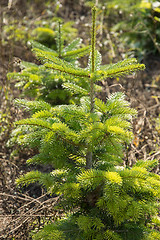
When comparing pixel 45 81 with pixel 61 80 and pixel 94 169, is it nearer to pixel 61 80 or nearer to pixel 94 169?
pixel 61 80

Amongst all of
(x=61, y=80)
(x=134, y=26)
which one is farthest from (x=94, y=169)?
(x=134, y=26)

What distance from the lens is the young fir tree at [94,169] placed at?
4.30ft

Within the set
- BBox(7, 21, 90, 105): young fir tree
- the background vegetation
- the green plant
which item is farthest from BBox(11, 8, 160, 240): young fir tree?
the green plant

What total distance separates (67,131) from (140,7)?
3778 millimetres

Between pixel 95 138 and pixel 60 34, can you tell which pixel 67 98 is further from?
pixel 95 138

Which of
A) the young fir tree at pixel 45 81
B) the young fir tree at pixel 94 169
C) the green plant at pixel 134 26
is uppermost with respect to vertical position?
the green plant at pixel 134 26

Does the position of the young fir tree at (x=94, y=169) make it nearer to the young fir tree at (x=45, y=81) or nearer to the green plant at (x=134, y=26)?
the young fir tree at (x=45, y=81)

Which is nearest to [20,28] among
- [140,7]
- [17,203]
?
[140,7]

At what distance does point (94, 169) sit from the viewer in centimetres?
142

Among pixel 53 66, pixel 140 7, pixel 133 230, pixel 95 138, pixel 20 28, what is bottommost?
pixel 133 230

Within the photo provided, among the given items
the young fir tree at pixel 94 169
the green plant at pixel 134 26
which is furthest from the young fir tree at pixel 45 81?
the green plant at pixel 134 26

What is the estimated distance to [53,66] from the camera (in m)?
1.36

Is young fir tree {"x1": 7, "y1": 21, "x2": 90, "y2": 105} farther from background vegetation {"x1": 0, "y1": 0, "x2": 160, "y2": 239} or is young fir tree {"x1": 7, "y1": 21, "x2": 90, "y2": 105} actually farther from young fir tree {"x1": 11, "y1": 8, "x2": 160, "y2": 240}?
young fir tree {"x1": 11, "y1": 8, "x2": 160, "y2": 240}

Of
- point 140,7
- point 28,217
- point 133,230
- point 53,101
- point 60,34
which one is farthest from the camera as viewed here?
point 140,7
